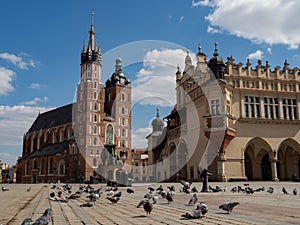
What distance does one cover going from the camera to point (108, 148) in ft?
140

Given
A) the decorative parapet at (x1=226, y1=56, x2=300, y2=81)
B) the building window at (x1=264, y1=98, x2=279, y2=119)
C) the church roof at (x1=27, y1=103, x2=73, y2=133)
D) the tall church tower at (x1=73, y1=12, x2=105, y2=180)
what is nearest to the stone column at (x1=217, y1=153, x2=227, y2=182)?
the building window at (x1=264, y1=98, x2=279, y2=119)

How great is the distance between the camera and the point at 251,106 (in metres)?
41.3

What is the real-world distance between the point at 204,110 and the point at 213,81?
3841mm

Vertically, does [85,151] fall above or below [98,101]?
below

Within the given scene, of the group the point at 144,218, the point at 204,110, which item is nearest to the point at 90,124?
the point at 204,110

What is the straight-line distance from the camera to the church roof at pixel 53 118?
103 metres

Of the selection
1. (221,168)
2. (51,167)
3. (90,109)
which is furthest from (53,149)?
(221,168)

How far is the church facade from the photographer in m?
39.0

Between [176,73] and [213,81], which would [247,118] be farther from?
[176,73]

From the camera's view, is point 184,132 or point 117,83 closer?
point 184,132

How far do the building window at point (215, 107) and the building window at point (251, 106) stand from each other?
387 cm

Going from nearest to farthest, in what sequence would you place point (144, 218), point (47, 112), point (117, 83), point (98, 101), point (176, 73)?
point (144, 218)
point (176, 73)
point (98, 101)
point (117, 83)
point (47, 112)

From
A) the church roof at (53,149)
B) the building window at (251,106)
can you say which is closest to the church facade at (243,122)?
the building window at (251,106)

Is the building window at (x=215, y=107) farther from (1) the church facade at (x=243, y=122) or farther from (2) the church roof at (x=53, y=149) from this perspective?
(2) the church roof at (x=53, y=149)
